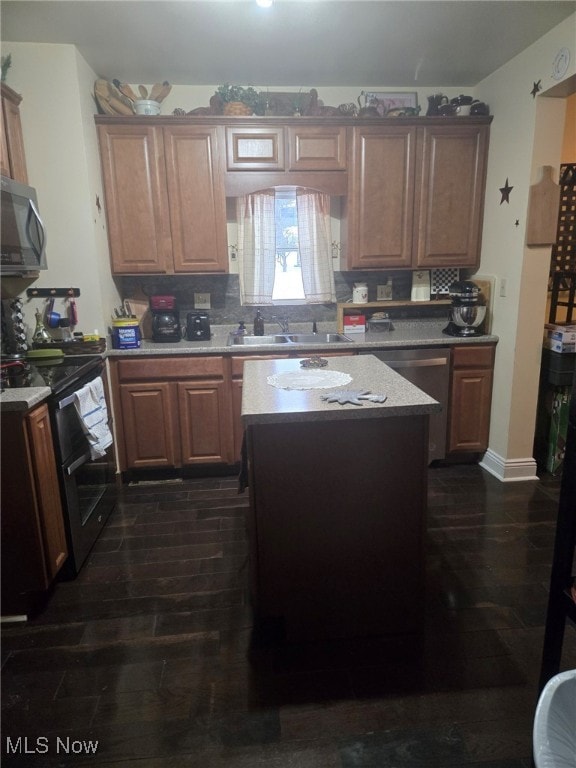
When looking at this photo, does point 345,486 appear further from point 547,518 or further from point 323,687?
point 547,518

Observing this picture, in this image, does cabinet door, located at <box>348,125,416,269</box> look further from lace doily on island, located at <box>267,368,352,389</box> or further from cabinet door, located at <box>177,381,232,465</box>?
lace doily on island, located at <box>267,368,352,389</box>

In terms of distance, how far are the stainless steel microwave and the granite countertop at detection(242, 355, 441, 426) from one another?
1.27m

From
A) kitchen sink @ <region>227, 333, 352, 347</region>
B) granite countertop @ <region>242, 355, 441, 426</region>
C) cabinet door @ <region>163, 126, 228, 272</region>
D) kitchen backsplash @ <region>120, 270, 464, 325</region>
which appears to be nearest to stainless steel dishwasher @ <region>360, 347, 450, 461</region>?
kitchen sink @ <region>227, 333, 352, 347</region>

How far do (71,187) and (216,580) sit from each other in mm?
2308

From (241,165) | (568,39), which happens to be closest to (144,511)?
(241,165)

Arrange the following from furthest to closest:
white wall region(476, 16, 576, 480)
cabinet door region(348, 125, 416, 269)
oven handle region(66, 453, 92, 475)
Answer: cabinet door region(348, 125, 416, 269) → white wall region(476, 16, 576, 480) → oven handle region(66, 453, 92, 475)

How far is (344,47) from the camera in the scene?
8.66 feet

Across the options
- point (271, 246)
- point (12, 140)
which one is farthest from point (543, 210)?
point (12, 140)

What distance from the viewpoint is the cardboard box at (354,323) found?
3357 mm

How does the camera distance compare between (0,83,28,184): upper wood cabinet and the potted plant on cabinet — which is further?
the potted plant on cabinet

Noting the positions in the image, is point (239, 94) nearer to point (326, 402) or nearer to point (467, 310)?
point (467, 310)

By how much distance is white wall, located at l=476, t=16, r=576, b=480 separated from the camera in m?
2.67

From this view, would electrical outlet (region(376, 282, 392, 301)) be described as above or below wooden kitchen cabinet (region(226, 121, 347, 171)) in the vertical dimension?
below

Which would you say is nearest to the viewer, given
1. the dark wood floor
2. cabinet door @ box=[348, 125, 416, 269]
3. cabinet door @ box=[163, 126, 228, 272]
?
the dark wood floor
